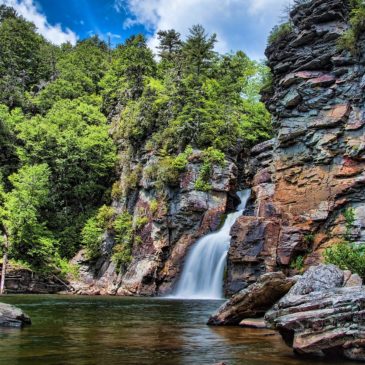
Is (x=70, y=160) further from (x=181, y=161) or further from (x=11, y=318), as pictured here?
(x=11, y=318)

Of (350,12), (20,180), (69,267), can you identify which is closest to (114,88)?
(20,180)

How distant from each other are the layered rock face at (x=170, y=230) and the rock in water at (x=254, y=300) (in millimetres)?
19496

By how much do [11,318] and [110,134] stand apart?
38738 mm

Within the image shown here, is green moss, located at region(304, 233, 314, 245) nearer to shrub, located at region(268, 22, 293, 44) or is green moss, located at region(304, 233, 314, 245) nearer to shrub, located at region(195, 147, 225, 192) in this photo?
shrub, located at region(195, 147, 225, 192)

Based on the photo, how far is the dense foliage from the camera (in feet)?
132

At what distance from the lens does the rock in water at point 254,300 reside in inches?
577

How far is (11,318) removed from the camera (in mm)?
13883

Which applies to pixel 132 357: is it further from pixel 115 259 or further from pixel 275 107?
pixel 115 259

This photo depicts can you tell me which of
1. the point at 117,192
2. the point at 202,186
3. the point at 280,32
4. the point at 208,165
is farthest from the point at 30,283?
the point at 280,32

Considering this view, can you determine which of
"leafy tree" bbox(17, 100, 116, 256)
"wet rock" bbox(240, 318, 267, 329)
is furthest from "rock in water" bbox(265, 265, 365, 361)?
"leafy tree" bbox(17, 100, 116, 256)

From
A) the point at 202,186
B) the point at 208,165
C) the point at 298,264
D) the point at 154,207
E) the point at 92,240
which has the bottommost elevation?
the point at 298,264

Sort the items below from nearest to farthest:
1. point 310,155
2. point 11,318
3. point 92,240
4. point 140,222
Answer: point 11,318
point 310,155
point 140,222
point 92,240

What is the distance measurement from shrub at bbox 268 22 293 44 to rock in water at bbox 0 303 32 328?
27.1m

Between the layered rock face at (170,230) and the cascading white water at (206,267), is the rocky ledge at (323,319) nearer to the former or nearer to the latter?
the cascading white water at (206,267)
